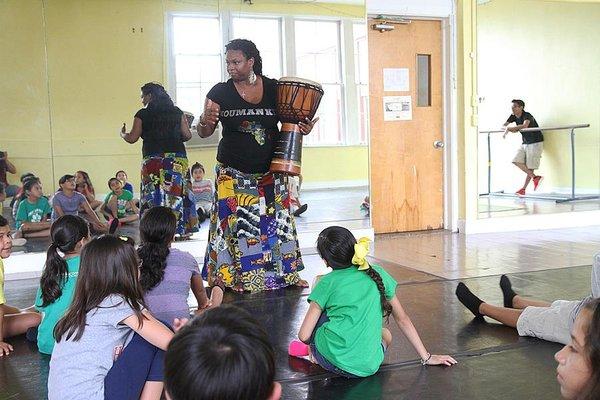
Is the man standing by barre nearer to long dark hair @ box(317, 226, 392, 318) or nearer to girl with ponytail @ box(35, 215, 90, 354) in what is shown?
long dark hair @ box(317, 226, 392, 318)

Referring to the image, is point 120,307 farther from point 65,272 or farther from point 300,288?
point 300,288

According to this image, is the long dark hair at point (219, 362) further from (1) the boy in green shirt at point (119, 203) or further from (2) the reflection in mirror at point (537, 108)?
(2) the reflection in mirror at point (537, 108)

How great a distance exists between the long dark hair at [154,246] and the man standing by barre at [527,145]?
566 centimetres

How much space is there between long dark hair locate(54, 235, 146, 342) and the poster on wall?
17.1 ft

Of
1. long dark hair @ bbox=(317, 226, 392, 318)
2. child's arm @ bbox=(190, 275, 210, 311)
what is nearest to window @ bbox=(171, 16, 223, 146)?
child's arm @ bbox=(190, 275, 210, 311)

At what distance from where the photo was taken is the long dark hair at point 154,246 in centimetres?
307

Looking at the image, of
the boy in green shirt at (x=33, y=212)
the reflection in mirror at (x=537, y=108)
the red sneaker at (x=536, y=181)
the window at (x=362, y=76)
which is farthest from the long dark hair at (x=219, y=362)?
the red sneaker at (x=536, y=181)

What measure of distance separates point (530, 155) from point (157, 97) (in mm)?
4770

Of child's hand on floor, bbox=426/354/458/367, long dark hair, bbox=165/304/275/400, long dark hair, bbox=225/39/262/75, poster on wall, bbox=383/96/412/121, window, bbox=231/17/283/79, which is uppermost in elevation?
window, bbox=231/17/283/79

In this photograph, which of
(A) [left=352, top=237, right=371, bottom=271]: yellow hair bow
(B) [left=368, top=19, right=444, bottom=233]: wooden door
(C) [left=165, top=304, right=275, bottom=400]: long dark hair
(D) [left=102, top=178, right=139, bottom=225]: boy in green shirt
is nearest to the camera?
(C) [left=165, top=304, right=275, bottom=400]: long dark hair

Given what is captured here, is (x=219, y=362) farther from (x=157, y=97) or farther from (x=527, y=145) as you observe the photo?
(x=527, y=145)

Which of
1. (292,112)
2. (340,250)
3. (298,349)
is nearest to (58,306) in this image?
(298,349)

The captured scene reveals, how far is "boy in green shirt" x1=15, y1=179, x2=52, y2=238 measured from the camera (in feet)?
19.1

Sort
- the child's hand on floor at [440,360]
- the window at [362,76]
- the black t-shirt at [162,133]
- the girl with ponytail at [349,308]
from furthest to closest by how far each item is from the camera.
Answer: the window at [362,76] → the black t-shirt at [162,133] → the child's hand on floor at [440,360] → the girl with ponytail at [349,308]
